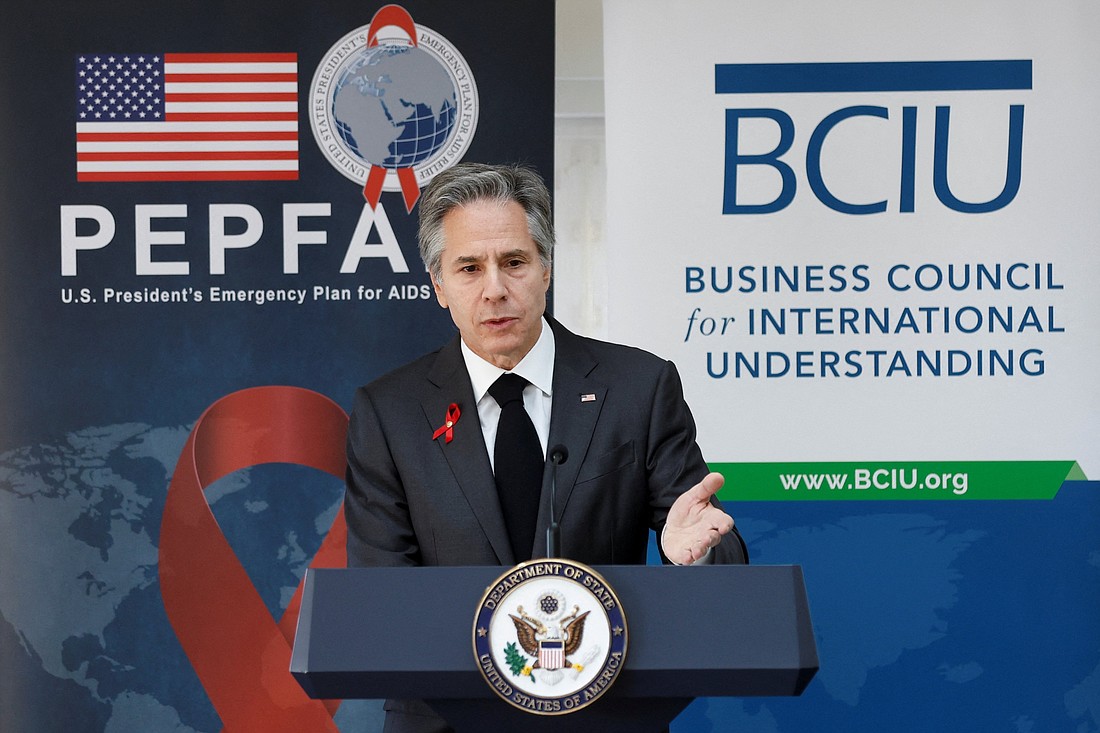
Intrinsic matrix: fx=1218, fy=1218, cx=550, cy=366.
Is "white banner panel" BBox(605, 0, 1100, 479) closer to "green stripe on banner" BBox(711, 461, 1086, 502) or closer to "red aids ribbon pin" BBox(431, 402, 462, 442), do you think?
"green stripe on banner" BBox(711, 461, 1086, 502)

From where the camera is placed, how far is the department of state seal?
131 centimetres

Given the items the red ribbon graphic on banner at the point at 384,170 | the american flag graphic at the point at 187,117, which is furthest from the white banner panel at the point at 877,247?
the american flag graphic at the point at 187,117

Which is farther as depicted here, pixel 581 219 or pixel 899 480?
pixel 581 219

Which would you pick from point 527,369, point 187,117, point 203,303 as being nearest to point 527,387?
point 527,369

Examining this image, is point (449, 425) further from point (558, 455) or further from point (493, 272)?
point (558, 455)

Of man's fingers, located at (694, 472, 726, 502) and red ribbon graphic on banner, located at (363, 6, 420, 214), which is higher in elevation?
red ribbon graphic on banner, located at (363, 6, 420, 214)

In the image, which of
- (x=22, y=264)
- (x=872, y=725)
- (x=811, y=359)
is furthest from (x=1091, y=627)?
(x=22, y=264)

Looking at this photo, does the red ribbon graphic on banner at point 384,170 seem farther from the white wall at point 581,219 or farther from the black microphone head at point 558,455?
the black microphone head at point 558,455

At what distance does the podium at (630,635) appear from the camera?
1.33 meters

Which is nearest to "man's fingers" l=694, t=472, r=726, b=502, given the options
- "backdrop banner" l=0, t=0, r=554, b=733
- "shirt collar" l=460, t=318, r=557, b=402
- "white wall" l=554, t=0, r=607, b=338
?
"shirt collar" l=460, t=318, r=557, b=402

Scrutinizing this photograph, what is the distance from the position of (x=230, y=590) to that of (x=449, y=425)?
193 centimetres

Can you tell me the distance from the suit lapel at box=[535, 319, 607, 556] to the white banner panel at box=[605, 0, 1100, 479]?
1516 millimetres

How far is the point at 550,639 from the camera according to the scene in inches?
51.9

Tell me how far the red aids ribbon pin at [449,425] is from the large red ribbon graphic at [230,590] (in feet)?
5.73
